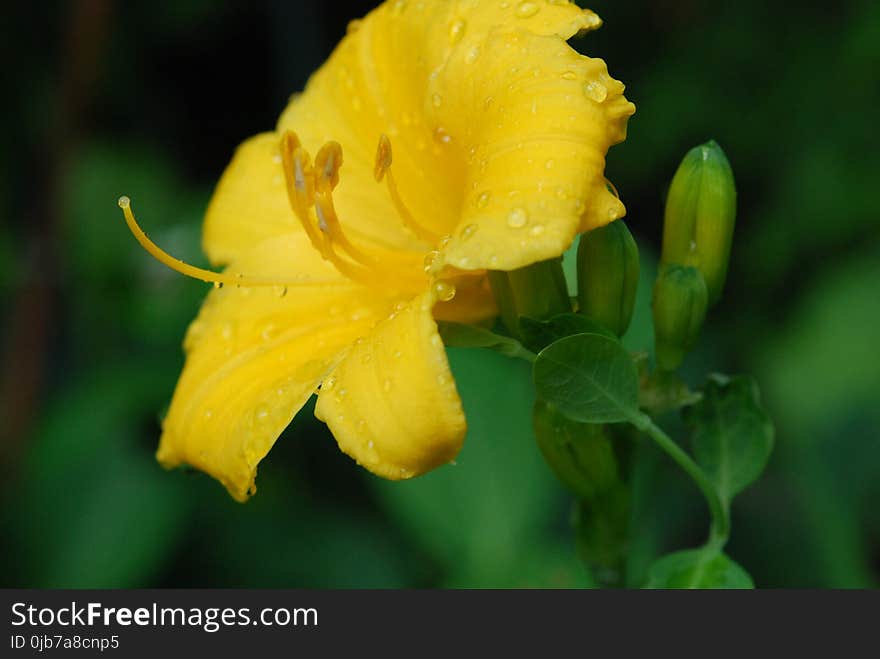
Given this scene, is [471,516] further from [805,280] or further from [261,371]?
[805,280]

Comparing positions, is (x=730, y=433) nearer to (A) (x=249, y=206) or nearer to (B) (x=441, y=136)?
(B) (x=441, y=136)

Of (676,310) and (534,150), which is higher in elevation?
(534,150)

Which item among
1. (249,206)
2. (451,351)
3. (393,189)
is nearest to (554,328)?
(393,189)

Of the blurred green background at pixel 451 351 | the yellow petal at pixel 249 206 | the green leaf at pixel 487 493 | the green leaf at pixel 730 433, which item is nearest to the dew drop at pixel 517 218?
the green leaf at pixel 730 433

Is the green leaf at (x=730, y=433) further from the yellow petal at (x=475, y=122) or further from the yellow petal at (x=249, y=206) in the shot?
the yellow petal at (x=249, y=206)

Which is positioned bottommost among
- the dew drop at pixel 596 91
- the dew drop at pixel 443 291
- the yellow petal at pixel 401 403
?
the yellow petal at pixel 401 403

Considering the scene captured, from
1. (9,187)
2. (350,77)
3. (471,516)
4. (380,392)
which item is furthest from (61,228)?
(380,392)

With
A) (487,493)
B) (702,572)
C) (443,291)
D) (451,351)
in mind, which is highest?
(443,291)
